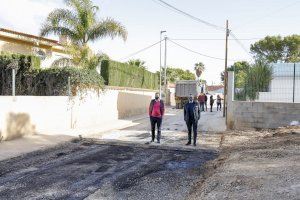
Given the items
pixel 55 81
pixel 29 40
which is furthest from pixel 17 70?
pixel 29 40

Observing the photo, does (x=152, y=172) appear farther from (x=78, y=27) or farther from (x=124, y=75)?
(x=124, y=75)

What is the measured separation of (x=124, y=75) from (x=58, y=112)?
1136 cm

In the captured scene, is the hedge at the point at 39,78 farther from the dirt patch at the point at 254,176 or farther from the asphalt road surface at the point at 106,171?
the dirt patch at the point at 254,176

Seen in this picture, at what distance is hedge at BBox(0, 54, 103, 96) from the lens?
1850cm

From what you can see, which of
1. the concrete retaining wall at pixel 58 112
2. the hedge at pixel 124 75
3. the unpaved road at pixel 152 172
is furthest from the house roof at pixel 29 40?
the unpaved road at pixel 152 172

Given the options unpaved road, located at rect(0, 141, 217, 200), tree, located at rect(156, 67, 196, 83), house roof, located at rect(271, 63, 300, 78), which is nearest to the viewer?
unpaved road, located at rect(0, 141, 217, 200)

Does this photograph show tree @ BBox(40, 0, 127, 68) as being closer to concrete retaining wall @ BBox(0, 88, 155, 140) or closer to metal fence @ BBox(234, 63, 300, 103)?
concrete retaining wall @ BBox(0, 88, 155, 140)

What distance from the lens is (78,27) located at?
2288 centimetres

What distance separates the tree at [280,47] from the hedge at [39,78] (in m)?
36.8

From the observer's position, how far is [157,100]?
45.8 ft

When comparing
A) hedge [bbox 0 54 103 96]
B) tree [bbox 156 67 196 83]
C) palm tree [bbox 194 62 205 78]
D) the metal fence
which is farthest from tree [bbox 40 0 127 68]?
palm tree [bbox 194 62 205 78]

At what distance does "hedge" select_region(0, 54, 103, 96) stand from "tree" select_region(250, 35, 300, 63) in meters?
36.8

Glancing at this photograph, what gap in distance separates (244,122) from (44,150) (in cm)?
1021

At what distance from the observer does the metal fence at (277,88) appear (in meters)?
18.1
